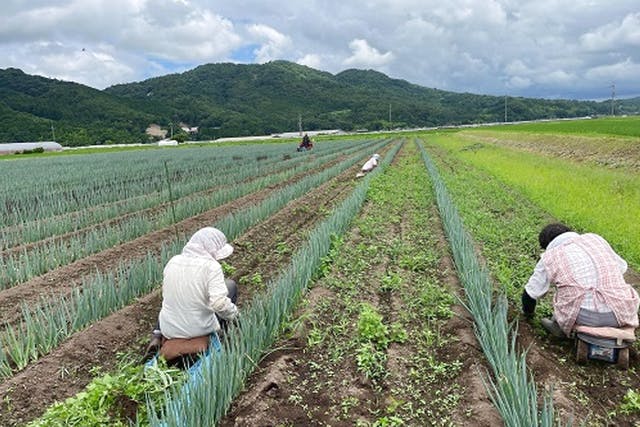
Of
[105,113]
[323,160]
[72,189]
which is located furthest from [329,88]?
[72,189]

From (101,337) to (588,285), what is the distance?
3.58 m

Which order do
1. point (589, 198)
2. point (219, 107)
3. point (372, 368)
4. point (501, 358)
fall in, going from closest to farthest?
point (501, 358), point (372, 368), point (589, 198), point (219, 107)

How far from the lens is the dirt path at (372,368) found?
2.59m

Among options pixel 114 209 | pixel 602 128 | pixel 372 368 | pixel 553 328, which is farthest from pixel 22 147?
pixel 553 328

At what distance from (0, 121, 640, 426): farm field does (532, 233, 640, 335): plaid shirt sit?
37cm

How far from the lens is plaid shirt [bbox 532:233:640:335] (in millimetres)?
3045

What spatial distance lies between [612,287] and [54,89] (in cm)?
8393

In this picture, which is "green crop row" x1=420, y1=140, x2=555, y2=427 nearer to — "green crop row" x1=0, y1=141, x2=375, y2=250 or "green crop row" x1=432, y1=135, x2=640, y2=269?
"green crop row" x1=432, y1=135, x2=640, y2=269

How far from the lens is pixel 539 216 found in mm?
7652

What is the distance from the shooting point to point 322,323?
3715mm

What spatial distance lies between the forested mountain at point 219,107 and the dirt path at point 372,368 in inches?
2356


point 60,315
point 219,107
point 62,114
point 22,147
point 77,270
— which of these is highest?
point 219,107

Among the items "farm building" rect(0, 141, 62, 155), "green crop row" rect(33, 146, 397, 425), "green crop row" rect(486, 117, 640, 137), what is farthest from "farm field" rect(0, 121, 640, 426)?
"farm building" rect(0, 141, 62, 155)

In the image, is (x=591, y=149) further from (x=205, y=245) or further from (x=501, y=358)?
(x=205, y=245)
